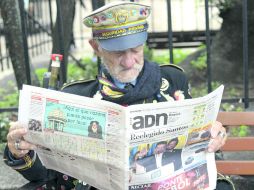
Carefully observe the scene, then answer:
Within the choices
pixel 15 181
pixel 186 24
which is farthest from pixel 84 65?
pixel 186 24

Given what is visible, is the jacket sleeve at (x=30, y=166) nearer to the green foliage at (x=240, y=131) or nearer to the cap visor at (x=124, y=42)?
the cap visor at (x=124, y=42)

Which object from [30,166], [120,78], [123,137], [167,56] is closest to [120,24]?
[120,78]

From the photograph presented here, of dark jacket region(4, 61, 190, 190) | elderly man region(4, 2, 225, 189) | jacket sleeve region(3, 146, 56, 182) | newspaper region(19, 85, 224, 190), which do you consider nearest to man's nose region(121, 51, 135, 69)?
elderly man region(4, 2, 225, 189)

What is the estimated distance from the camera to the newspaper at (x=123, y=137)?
1994 millimetres

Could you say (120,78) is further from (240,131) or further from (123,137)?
(240,131)

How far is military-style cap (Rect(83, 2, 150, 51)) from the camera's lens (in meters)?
2.22

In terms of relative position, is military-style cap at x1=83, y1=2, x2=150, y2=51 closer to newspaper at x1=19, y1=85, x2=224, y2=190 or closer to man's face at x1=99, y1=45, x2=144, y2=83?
man's face at x1=99, y1=45, x2=144, y2=83

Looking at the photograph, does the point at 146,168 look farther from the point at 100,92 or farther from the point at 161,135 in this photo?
the point at 100,92

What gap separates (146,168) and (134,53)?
52cm

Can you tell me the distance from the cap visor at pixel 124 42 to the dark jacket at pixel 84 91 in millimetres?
286

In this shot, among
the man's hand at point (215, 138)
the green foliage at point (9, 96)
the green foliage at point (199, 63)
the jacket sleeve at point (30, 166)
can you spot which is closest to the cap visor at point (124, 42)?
the man's hand at point (215, 138)

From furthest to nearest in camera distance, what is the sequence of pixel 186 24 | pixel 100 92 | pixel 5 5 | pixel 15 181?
pixel 186 24, pixel 5 5, pixel 15 181, pixel 100 92

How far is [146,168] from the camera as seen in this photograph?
2100 mm

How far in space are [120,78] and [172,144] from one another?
40 cm
